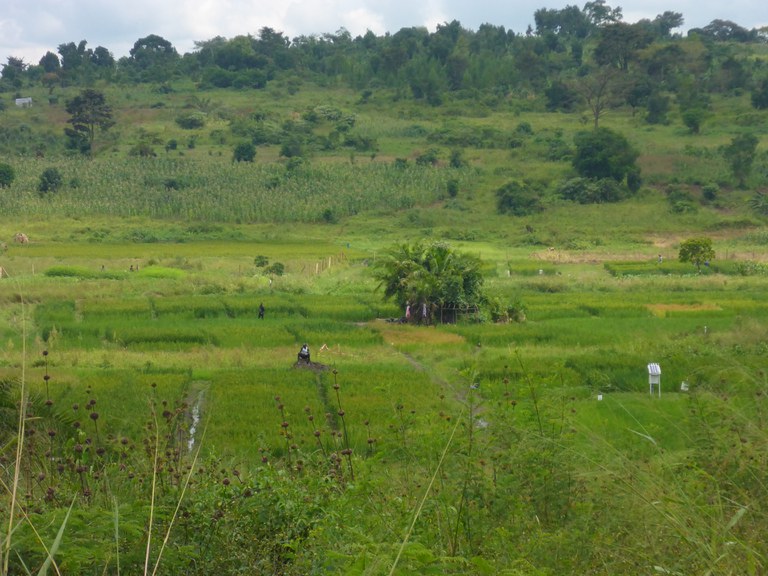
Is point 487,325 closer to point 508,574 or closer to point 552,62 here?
point 508,574

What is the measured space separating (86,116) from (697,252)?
154ft

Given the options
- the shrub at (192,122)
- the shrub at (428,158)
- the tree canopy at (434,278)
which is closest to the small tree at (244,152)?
the shrub at (192,122)

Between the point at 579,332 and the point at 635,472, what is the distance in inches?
785

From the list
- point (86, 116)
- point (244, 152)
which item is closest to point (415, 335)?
point (244, 152)

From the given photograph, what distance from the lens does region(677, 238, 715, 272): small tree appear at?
3547 cm

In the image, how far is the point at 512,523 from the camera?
492 centimetres

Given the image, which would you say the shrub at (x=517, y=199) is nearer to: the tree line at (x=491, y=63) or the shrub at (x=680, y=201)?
the shrub at (x=680, y=201)

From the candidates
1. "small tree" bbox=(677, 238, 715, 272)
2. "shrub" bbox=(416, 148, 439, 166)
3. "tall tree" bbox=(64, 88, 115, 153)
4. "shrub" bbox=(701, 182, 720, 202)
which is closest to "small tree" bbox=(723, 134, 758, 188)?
"shrub" bbox=(701, 182, 720, 202)

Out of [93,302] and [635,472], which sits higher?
[635,472]

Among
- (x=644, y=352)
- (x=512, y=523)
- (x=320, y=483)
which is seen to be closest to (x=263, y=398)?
(x=644, y=352)

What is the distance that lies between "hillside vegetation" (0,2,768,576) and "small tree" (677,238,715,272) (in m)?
0.09

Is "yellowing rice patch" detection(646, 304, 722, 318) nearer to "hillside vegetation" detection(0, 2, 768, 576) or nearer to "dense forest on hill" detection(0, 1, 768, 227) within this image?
"hillside vegetation" detection(0, 2, 768, 576)

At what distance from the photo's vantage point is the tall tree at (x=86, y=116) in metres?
67.8

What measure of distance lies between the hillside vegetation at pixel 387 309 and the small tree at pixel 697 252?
93 mm
